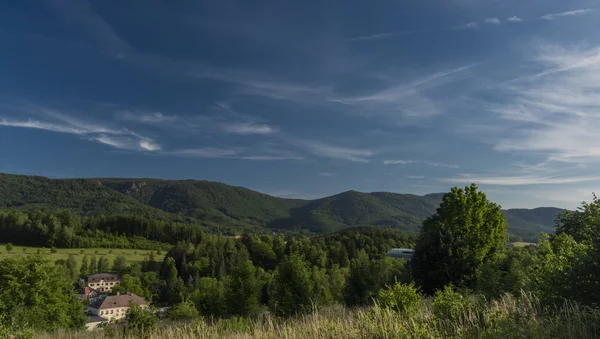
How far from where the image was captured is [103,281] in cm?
11544

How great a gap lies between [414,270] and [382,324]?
25933mm

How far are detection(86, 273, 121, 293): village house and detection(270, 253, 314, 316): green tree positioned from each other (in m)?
103

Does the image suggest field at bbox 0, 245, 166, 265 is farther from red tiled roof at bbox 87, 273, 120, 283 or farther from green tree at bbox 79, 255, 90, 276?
red tiled roof at bbox 87, 273, 120, 283

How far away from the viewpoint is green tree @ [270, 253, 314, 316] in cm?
2905

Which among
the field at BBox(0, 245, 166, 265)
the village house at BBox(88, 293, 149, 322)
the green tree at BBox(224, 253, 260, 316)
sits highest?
the green tree at BBox(224, 253, 260, 316)

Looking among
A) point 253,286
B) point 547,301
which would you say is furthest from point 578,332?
point 253,286

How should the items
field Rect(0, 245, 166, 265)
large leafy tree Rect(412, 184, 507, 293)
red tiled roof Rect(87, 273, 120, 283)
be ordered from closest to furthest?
large leafy tree Rect(412, 184, 507, 293), red tiled roof Rect(87, 273, 120, 283), field Rect(0, 245, 166, 265)

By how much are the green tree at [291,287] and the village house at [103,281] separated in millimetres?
102614

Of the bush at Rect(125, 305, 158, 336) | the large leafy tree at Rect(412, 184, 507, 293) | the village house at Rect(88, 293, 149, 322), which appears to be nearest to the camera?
the bush at Rect(125, 305, 158, 336)

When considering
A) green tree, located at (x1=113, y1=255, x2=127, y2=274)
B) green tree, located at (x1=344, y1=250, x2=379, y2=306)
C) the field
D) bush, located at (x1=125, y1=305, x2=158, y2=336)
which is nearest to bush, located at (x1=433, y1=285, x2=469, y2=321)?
bush, located at (x1=125, y1=305, x2=158, y2=336)

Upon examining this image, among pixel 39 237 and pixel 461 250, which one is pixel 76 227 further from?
pixel 461 250

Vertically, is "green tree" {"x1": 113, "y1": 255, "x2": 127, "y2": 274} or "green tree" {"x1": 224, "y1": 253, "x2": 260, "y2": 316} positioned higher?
"green tree" {"x1": 224, "y1": 253, "x2": 260, "y2": 316}

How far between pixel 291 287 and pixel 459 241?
14755mm

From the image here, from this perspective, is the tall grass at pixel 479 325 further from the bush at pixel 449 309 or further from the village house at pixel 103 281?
the village house at pixel 103 281
